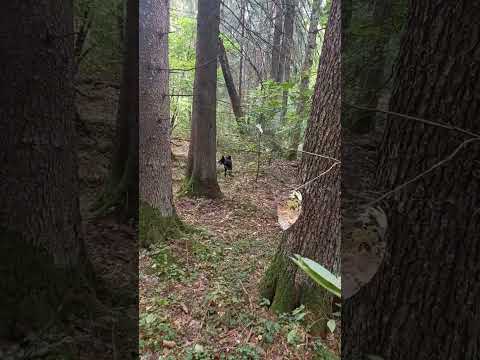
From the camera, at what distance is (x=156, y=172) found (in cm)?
418

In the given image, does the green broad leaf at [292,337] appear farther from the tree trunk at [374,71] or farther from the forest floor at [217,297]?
the tree trunk at [374,71]

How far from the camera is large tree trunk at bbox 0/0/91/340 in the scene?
0.88 metres

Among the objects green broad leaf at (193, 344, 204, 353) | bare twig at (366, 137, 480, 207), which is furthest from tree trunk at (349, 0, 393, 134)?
green broad leaf at (193, 344, 204, 353)

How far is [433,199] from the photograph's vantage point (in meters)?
0.66

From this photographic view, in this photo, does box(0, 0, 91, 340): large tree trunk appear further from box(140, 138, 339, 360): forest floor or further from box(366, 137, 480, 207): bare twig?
box(140, 138, 339, 360): forest floor

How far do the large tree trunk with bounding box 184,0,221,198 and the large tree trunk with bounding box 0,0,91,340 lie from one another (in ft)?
17.2

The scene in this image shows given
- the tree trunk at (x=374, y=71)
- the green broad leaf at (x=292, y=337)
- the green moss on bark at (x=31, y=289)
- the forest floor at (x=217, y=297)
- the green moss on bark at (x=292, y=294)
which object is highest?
the tree trunk at (x=374, y=71)

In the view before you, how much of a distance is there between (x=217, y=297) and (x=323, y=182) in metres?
1.74

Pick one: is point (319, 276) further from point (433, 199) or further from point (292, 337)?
point (292, 337)

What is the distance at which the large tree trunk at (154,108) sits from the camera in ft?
12.9

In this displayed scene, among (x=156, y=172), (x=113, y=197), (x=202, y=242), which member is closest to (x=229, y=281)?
(x=202, y=242)

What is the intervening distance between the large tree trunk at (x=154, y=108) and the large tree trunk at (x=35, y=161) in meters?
3.09

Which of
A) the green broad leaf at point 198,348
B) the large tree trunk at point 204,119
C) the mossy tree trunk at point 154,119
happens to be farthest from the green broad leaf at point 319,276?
the large tree trunk at point 204,119

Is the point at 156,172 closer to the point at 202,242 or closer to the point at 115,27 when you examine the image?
the point at 202,242
